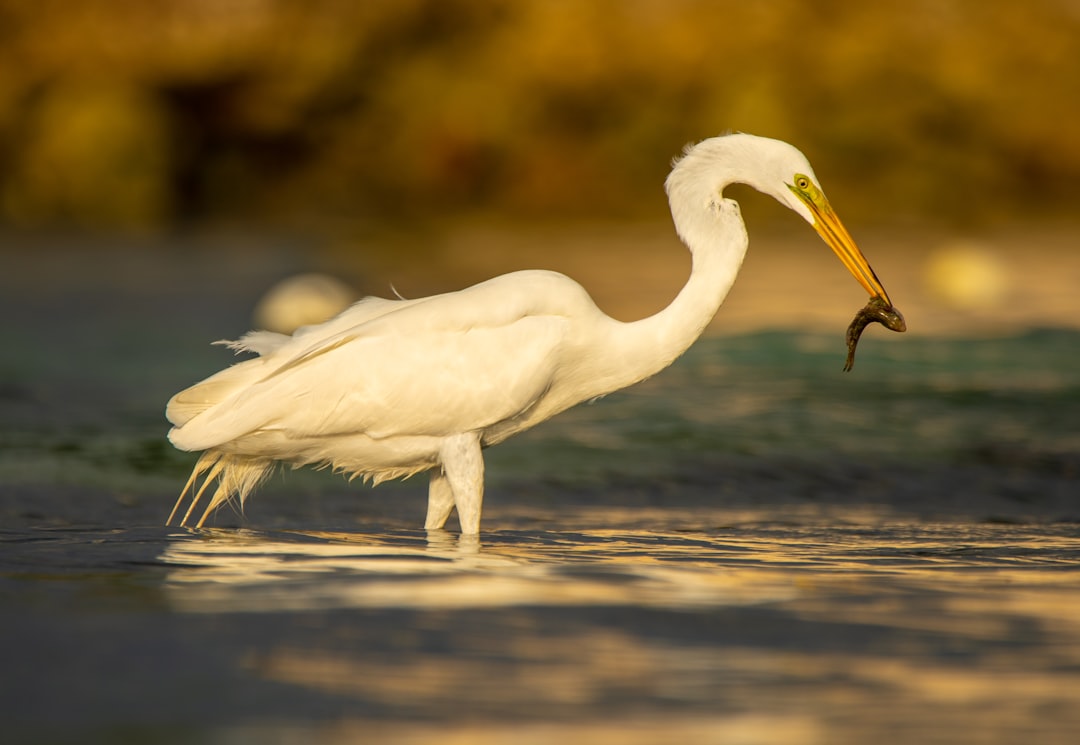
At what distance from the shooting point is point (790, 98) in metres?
43.0

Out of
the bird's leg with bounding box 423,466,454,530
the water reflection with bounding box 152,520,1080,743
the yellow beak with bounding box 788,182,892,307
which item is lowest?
the water reflection with bounding box 152,520,1080,743

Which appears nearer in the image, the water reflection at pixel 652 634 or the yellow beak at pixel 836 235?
the water reflection at pixel 652 634

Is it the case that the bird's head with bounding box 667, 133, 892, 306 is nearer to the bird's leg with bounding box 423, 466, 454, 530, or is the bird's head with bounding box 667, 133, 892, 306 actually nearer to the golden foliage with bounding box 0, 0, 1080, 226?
the bird's leg with bounding box 423, 466, 454, 530

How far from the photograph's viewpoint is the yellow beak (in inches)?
310

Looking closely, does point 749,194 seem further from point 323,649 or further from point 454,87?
point 323,649

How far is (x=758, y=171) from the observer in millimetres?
7887

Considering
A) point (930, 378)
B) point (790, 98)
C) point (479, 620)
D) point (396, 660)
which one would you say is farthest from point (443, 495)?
point (790, 98)

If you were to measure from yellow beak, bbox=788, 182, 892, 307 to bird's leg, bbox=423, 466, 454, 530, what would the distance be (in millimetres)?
2080

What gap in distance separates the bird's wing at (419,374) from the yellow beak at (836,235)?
112 centimetres

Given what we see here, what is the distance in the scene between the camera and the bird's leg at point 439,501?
26.7ft

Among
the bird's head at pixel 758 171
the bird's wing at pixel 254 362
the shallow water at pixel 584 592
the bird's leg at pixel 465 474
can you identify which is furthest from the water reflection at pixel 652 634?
the bird's head at pixel 758 171

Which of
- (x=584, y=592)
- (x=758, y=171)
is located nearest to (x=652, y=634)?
(x=584, y=592)

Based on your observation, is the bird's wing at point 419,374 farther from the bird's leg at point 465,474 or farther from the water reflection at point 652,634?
the water reflection at point 652,634

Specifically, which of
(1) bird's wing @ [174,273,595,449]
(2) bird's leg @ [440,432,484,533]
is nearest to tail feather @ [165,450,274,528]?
(1) bird's wing @ [174,273,595,449]
